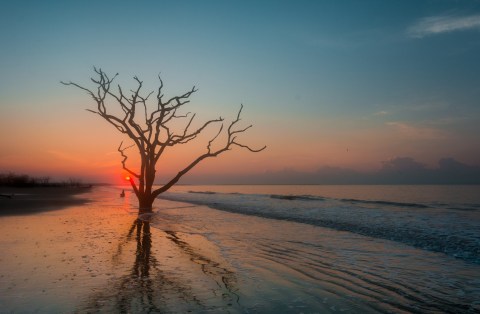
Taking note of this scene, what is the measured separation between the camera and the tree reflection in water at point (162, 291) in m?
4.46

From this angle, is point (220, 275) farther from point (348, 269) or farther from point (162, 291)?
point (348, 269)

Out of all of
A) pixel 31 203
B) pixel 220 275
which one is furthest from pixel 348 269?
pixel 31 203

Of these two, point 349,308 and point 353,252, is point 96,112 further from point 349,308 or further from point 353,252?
point 349,308

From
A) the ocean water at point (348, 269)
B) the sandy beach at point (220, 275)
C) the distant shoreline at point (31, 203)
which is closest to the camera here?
the sandy beach at point (220, 275)

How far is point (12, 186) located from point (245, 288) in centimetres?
6181

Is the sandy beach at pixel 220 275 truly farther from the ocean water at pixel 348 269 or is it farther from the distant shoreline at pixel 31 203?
the distant shoreline at pixel 31 203

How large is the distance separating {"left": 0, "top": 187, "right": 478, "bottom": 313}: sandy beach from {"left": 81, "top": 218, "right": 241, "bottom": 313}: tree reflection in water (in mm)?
15

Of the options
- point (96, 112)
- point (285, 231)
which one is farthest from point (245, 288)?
point (96, 112)

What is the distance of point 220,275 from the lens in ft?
20.8

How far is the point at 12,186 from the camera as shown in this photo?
181ft

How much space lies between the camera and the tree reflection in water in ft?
14.6

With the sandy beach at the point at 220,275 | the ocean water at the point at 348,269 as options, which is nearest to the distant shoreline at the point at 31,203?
the sandy beach at the point at 220,275

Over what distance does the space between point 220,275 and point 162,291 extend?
1.43m

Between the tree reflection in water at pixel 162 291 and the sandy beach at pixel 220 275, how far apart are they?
0.01m
